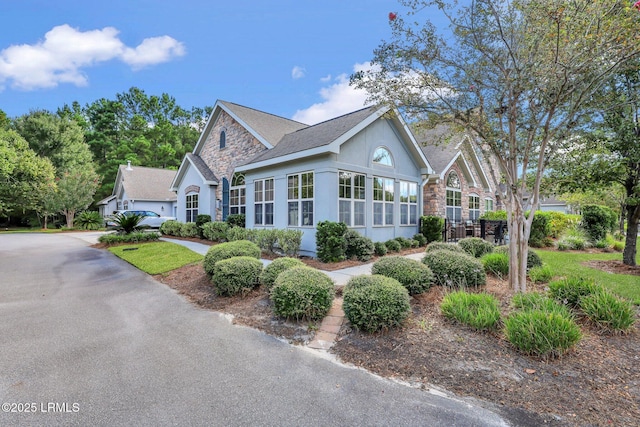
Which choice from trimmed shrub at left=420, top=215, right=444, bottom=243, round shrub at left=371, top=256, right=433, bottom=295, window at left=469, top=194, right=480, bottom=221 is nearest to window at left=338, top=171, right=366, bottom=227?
trimmed shrub at left=420, top=215, right=444, bottom=243

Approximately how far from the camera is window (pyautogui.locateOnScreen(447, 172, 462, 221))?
53.9 feet

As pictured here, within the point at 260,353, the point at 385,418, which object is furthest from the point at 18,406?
the point at 385,418

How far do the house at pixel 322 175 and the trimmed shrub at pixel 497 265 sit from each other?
13.6 feet

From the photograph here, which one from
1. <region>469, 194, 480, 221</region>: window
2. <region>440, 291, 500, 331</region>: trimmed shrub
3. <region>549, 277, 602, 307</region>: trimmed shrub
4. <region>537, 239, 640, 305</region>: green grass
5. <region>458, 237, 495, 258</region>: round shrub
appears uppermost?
<region>469, 194, 480, 221</region>: window

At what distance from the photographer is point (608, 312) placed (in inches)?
158

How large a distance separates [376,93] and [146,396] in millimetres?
6104

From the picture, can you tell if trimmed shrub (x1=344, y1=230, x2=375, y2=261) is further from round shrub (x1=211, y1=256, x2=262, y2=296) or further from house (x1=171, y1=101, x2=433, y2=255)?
round shrub (x1=211, y1=256, x2=262, y2=296)

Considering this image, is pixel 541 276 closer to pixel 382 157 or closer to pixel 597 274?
pixel 597 274

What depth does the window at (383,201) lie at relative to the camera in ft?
37.7

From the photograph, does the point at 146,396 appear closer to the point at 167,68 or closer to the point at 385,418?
the point at 385,418

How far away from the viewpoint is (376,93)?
6.16m

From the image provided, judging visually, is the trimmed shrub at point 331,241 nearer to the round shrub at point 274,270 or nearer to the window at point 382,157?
the round shrub at point 274,270

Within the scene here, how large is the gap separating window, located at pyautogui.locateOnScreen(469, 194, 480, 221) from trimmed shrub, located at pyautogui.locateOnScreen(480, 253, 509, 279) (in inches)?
498

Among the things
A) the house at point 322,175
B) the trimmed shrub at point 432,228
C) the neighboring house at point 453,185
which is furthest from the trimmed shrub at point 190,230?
the neighboring house at point 453,185
